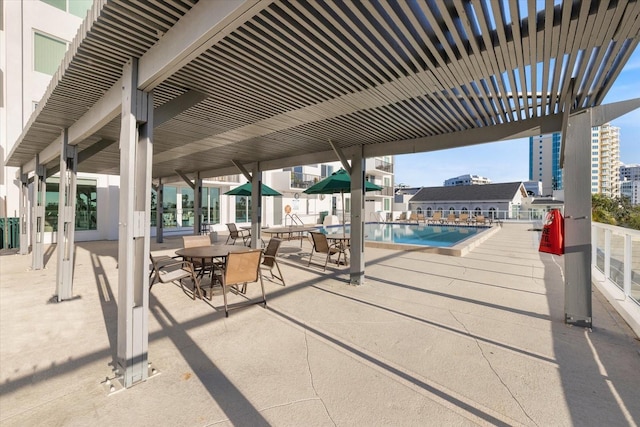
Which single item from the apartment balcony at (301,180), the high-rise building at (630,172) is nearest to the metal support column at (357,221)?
the apartment balcony at (301,180)

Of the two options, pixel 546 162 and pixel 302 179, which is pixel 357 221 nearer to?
pixel 302 179

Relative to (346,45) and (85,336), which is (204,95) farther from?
(85,336)

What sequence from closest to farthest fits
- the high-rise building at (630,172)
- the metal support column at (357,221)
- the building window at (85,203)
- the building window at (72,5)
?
the metal support column at (357,221)
the building window at (72,5)
the building window at (85,203)
the high-rise building at (630,172)

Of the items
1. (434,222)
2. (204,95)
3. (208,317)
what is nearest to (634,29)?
(204,95)

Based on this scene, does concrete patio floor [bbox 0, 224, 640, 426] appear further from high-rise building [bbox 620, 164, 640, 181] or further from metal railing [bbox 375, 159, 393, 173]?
high-rise building [bbox 620, 164, 640, 181]

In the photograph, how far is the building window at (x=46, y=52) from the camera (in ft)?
38.5

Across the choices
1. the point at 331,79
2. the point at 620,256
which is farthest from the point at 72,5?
the point at 620,256

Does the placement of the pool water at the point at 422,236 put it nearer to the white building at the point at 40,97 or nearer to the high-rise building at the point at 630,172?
the white building at the point at 40,97

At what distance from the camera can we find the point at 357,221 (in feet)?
19.3

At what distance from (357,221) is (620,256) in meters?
4.15

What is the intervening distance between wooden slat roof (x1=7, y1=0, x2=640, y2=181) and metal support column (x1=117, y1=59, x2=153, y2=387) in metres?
0.52

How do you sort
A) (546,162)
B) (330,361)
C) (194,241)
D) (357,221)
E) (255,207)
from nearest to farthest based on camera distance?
1. (330,361)
2. (357,221)
3. (194,241)
4. (255,207)
5. (546,162)

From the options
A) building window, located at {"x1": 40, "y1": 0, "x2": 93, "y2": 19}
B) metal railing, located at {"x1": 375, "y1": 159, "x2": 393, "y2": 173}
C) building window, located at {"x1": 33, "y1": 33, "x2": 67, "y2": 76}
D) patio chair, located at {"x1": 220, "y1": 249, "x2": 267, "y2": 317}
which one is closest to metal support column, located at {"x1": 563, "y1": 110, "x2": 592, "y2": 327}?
patio chair, located at {"x1": 220, "y1": 249, "x2": 267, "y2": 317}

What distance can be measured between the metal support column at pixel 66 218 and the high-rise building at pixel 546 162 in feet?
397
